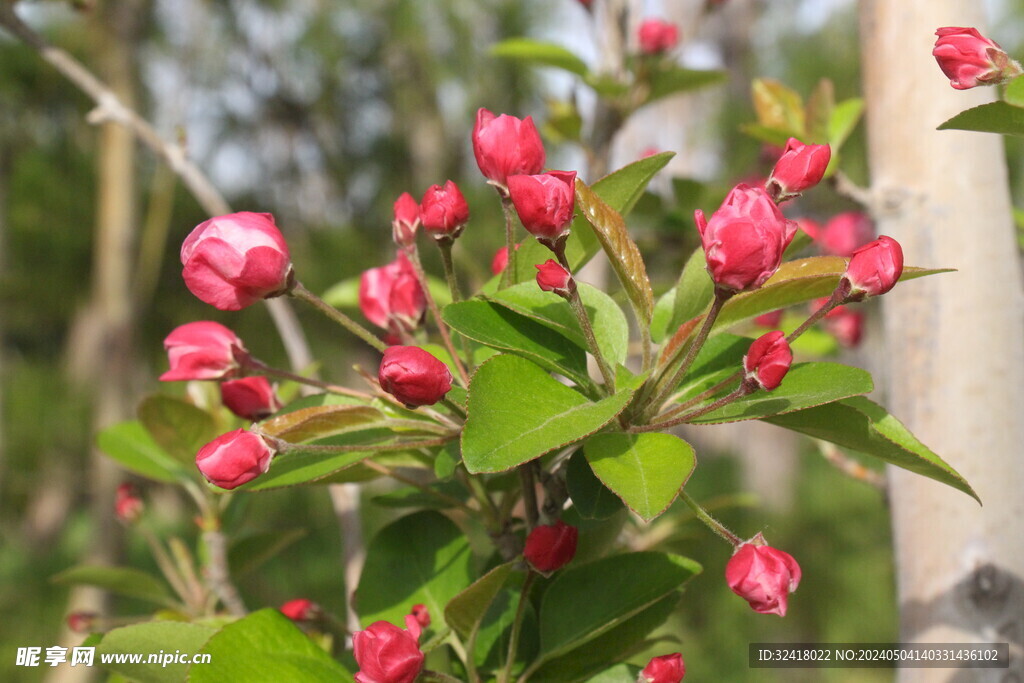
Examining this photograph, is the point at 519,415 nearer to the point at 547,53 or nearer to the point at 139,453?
the point at 139,453

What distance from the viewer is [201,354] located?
55cm

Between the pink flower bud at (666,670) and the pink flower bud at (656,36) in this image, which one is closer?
the pink flower bud at (666,670)

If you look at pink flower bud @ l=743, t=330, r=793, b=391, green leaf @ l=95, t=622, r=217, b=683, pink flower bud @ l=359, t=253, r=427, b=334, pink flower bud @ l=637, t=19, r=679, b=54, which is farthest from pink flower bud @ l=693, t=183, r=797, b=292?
pink flower bud @ l=637, t=19, r=679, b=54

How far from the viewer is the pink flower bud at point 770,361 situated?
43 cm

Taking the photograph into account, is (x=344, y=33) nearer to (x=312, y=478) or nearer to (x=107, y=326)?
(x=107, y=326)

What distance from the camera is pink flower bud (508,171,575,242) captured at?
0.43 m

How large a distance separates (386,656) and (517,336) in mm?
194

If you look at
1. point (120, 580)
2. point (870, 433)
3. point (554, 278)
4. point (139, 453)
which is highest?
→ point (554, 278)

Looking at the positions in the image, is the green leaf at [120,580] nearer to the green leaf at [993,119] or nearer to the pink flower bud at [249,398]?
the pink flower bud at [249,398]

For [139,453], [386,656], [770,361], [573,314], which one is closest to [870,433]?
[770,361]

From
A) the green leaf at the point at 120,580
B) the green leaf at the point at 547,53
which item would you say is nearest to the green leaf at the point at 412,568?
the green leaf at the point at 120,580

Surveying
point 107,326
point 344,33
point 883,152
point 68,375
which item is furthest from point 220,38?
point 883,152

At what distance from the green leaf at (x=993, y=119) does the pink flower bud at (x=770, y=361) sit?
6.4 inches

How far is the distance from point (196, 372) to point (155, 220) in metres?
3.18
